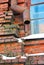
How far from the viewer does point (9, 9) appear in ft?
10.7

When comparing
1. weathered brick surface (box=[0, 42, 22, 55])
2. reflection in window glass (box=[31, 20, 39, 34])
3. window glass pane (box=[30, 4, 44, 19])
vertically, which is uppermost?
window glass pane (box=[30, 4, 44, 19])

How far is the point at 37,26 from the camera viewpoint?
3.21 metres

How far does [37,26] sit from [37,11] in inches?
9.6

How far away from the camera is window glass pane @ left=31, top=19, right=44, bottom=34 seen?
3.18 metres

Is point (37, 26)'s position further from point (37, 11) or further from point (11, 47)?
point (11, 47)

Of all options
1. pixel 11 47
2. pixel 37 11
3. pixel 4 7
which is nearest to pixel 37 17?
pixel 37 11

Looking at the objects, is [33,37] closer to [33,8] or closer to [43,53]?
[43,53]

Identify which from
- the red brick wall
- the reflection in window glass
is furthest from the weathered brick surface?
the reflection in window glass

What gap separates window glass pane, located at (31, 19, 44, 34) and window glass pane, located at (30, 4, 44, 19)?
0.08 metres

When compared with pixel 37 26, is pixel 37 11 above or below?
above

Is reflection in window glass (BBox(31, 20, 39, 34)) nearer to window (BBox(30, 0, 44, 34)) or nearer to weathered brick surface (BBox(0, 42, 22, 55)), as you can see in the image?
window (BBox(30, 0, 44, 34))

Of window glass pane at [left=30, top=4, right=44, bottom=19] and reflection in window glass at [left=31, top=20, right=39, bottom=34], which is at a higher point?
window glass pane at [left=30, top=4, right=44, bottom=19]

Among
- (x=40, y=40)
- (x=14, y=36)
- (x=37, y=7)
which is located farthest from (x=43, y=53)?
(x=37, y=7)

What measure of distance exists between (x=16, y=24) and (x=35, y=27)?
0.30m
